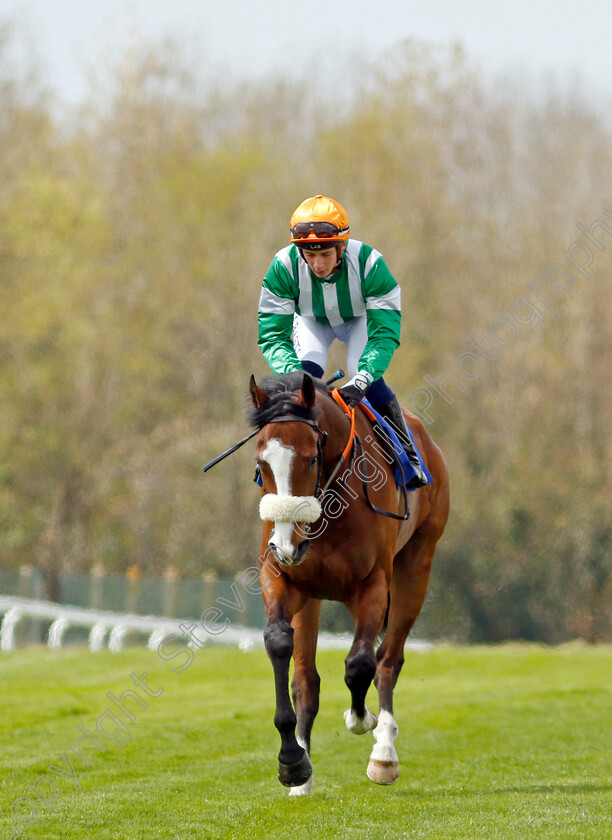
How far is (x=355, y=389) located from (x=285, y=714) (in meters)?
1.84

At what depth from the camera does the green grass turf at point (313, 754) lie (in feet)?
18.9

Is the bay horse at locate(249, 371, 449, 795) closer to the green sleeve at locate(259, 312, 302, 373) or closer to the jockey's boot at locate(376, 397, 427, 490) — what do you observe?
the jockey's boot at locate(376, 397, 427, 490)

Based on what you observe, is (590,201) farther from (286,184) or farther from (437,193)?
(286,184)

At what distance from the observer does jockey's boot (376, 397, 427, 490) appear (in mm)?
7054

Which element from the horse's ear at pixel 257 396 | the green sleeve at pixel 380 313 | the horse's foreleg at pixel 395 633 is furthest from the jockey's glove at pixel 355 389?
the horse's foreleg at pixel 395 633

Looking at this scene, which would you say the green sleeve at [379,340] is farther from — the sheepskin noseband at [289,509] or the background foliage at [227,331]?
the background foliage at [227,331]

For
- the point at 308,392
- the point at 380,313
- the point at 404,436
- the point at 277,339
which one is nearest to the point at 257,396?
the point at 308,392

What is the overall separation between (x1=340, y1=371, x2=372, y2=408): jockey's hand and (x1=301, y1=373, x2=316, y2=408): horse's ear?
67 cm

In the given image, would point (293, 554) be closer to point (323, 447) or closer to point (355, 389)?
point (323, 447)

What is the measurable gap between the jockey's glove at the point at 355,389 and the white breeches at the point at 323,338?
1.49 feet

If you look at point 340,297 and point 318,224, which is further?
point 340,297

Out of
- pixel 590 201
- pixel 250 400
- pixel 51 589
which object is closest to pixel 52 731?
pixel 250 400

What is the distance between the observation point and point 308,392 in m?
5.70

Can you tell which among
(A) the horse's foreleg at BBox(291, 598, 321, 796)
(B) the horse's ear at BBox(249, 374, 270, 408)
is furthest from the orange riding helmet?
(A) the horse's foreleg at BBox(291, 598, 321, 796)
